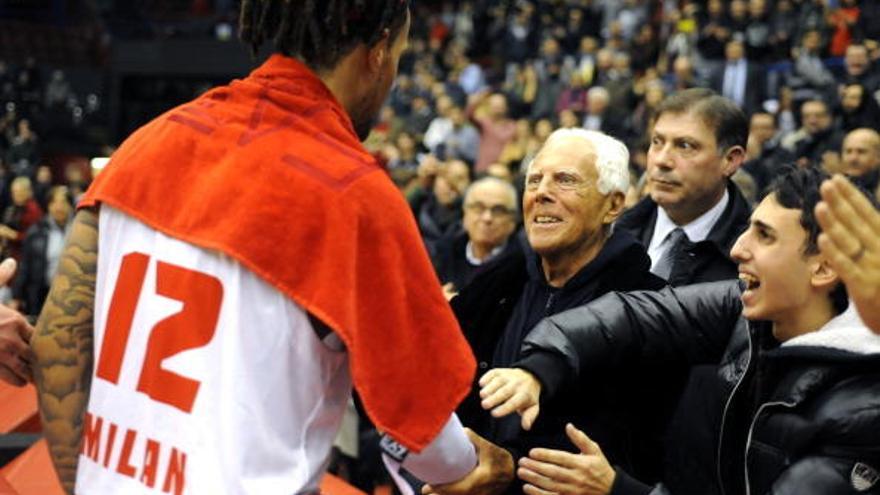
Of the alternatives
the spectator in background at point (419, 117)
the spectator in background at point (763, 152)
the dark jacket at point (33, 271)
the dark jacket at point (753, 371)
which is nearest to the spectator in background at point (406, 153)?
the spectator in background at point (419, 117)

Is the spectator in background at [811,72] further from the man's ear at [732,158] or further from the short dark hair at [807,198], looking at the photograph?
the short dark hair at [807,198]

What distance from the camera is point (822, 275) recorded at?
329 cm

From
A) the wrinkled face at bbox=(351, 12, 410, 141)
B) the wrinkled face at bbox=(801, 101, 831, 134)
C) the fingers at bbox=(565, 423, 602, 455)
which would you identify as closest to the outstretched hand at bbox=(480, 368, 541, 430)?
the fingers at bbox=(565, 423, 602, 455)

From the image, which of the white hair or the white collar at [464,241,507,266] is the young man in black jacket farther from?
the white collar at [464,241,507,266]

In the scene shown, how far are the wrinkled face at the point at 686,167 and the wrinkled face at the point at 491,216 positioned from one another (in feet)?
10.00

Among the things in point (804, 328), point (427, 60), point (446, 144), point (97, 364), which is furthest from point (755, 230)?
point (427, 60)

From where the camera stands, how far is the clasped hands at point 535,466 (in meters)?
3.30

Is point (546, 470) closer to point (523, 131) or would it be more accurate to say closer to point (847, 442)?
point (847, 442)

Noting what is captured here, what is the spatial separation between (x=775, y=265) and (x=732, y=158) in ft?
7.68

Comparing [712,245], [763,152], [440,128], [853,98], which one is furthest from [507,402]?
[440,128]

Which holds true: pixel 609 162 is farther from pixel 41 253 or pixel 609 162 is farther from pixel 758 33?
pixel 758 33

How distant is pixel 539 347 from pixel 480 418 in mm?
563

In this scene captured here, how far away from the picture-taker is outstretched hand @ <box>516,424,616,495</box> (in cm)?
340

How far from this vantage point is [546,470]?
339 cm
